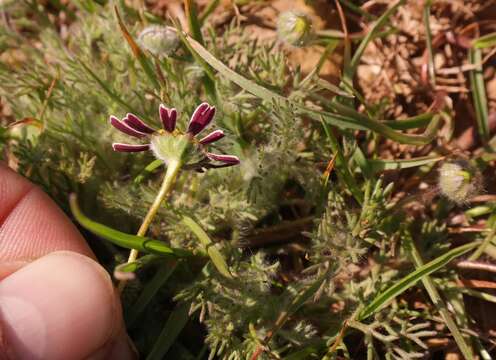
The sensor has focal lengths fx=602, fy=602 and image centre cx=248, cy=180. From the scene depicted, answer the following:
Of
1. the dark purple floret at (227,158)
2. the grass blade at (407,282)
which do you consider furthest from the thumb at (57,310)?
the grass blade at (407,282)

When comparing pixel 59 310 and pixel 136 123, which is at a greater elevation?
pixel 136 123

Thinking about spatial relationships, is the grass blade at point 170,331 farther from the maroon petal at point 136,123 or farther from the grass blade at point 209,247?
the maroon petal at point 136,123

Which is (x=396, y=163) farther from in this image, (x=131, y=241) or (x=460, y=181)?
(x=131, y=241)

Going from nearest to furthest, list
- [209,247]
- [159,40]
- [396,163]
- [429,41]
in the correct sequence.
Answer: [209,247] → [159,40] → [396,163] → [429,41]

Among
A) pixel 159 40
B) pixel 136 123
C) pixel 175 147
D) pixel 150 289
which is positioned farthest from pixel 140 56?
pixel 150 289

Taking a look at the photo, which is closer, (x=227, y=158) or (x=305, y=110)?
(x=227, y=158)

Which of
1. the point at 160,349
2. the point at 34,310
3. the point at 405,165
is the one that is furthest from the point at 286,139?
the point at 34,310

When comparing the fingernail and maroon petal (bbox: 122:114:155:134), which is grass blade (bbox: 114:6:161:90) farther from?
the fingernail
